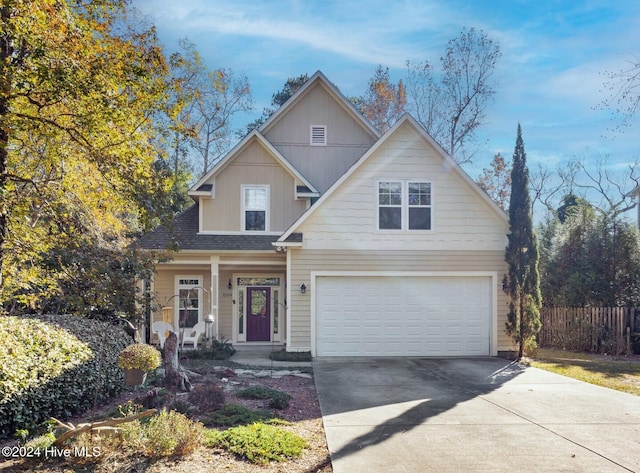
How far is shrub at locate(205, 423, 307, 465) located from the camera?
5184 millimetres

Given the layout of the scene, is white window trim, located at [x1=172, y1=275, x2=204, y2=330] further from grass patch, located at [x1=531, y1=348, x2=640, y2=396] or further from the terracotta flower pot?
grass patch, located at [x1=531, y1=348, x2=640, y2=396]

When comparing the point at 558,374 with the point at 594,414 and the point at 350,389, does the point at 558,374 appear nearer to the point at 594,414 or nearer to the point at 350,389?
the point at 594,414

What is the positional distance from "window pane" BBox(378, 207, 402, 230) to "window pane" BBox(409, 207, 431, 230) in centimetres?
34

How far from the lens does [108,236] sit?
8.28m

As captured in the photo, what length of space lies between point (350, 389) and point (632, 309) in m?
10.3

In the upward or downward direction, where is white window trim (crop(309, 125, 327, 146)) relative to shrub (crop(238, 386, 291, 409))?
upward

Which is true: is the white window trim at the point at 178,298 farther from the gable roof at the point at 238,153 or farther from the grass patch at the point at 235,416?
the grass patch at the point at 235,416

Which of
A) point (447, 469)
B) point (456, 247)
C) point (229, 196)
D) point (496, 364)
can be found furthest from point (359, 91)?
point (447, 469)

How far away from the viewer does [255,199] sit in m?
15.9

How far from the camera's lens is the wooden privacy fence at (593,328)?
14.1 metres

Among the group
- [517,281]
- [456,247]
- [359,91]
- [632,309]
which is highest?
[359,91]

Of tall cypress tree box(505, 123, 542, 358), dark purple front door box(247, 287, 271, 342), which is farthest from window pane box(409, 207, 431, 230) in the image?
Answer: dark purple front door box(247, 287, 271, 342)

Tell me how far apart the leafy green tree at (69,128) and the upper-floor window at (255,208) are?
8.12 metres

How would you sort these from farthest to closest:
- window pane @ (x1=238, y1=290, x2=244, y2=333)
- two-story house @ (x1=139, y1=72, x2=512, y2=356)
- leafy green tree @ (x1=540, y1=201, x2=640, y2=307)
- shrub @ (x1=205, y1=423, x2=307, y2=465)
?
window pane @ (x1=238, y1=290, x2=244, y2=333), leafy green tree @ (x1=540, y1=201, x2=640, y2=307), two-story house @ (x1=139, y1=72, x2=512, y2=356), shrub @ (x1=205, y1=423, x2=307, y2=465)
